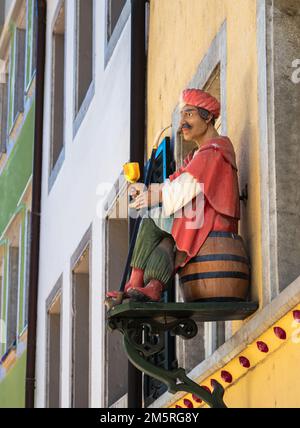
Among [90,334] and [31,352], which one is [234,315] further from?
[31,352]

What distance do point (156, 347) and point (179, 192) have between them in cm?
76

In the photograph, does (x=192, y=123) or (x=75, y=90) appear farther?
(x=75, y=90)

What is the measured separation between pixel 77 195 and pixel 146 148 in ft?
10.3

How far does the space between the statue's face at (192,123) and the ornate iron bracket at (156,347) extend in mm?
966

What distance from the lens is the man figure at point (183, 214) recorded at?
320 inches

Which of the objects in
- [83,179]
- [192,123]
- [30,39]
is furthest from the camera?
[30,39]

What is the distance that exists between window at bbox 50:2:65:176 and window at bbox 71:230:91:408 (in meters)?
2.13

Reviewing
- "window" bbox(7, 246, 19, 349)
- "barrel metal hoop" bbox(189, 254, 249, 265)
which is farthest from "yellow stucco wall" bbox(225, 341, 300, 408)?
"window" bbox(7, 246, 19, 349)

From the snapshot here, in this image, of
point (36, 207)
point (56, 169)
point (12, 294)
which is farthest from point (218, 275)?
point (12, 294)

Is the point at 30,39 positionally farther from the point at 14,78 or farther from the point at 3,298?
the point at 3,298

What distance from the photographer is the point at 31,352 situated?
675 inches

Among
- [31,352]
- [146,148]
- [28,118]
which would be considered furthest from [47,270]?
[146,148]

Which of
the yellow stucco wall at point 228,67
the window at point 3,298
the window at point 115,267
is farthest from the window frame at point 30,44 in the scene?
the yellow stucco wall at point 228,67

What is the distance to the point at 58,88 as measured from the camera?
1717 cm
